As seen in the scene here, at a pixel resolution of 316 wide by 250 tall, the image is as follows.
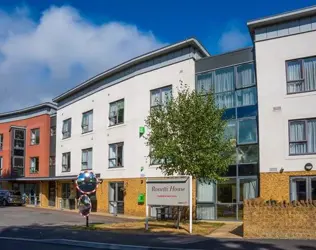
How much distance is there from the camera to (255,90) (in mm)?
22172

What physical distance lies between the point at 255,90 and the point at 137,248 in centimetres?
1230

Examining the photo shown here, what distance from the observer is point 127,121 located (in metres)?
28.7

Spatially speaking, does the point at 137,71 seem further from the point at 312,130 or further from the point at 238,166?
the point at 312,130

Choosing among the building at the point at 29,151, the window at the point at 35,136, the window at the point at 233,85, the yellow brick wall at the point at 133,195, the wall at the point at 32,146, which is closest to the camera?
the window at the point at 233,85

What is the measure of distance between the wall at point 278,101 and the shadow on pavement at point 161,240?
7340 millimetres

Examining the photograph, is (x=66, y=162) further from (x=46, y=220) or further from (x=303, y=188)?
(x=303, y=188)

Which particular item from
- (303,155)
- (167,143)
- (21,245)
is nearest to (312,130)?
(303,155)

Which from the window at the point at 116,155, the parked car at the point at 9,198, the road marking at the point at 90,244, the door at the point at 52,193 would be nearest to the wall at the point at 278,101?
the road marking at the point at 90,244

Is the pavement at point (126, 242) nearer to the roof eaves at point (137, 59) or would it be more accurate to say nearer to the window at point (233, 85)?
the window at point (233, 85)

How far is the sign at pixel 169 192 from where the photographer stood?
16.8m

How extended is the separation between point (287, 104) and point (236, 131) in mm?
3034

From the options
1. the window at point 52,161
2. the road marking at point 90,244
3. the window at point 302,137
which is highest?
the window at point 302,137

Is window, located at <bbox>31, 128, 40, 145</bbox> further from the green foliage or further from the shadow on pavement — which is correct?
the green foliage

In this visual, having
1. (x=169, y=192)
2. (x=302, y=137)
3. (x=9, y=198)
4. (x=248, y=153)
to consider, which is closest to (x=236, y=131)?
(x=248, y=153)
